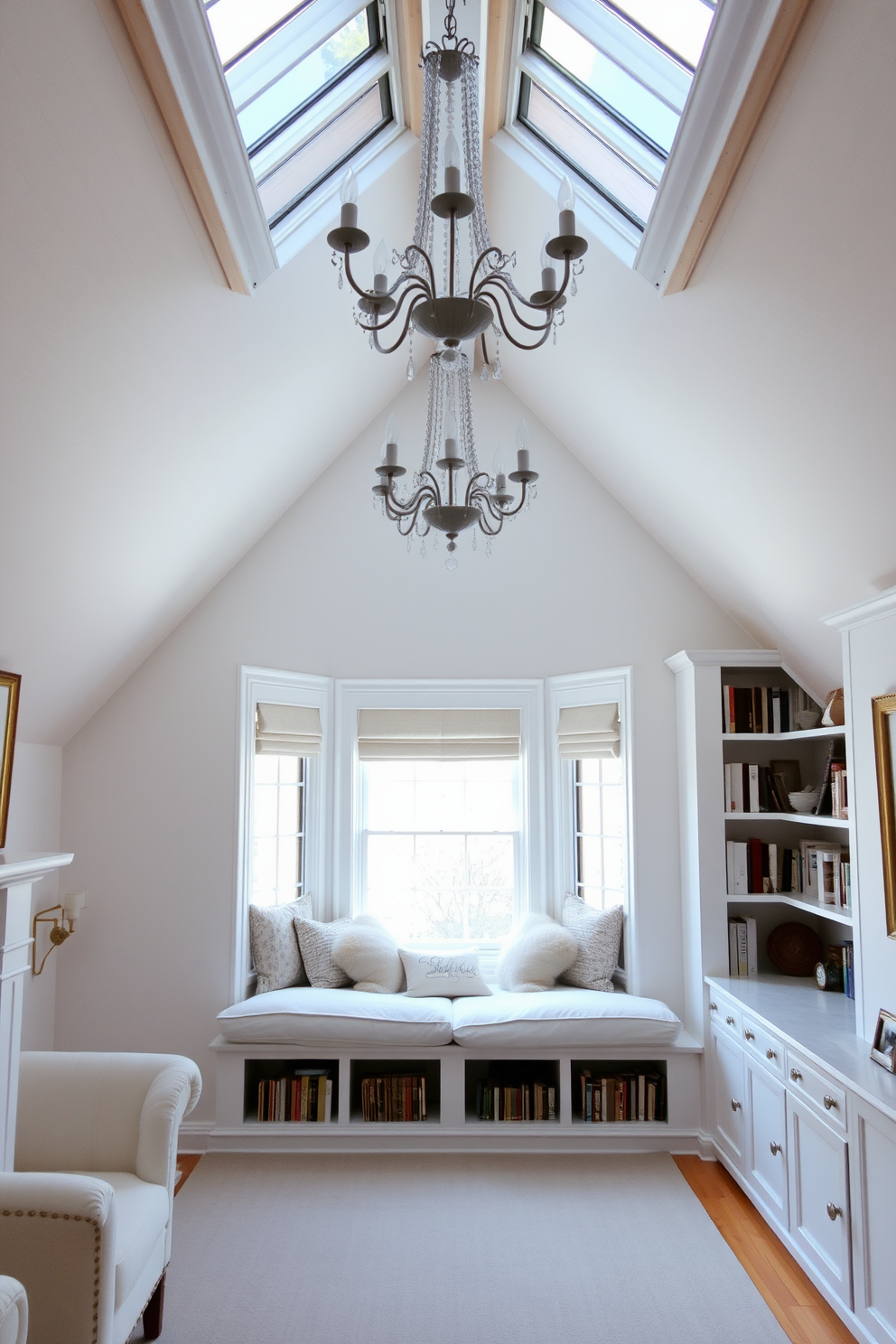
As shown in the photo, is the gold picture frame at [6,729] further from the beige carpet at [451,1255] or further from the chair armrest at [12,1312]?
the chair armrest at [12,1312]

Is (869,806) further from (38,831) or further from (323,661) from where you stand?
(38,831)

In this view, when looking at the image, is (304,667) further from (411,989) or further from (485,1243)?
(485,1243)

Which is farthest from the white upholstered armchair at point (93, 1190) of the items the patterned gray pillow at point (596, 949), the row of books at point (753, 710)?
the row of books at point (753, 710)

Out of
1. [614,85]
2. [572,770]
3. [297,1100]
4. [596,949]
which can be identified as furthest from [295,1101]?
[614,85]

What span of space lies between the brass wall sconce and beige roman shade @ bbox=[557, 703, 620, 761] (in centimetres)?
256

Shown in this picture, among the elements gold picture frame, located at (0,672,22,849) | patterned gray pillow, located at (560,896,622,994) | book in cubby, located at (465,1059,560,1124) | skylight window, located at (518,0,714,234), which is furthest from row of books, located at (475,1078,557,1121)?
skylight window, located at (518,0,714,234)

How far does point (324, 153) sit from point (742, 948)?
12.3 feet

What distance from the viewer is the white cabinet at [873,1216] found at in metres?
2.45

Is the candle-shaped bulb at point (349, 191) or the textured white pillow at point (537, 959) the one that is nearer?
the candle-shaped bulb at point (349, 191)

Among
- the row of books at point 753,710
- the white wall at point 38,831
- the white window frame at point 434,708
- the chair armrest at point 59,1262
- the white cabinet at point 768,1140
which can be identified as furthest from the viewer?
the white window frame at point 434,708

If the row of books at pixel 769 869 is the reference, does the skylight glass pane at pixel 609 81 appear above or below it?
above

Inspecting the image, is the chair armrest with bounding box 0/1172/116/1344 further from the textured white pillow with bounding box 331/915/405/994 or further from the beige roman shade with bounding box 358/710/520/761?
the beige roman shade with bounding box 358/710/520/761

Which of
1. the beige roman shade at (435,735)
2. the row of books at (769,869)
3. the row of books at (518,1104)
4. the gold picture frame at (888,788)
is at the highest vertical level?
the beige roman shade at (435,735)

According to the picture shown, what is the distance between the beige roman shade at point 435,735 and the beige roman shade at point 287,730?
0.27 meters
